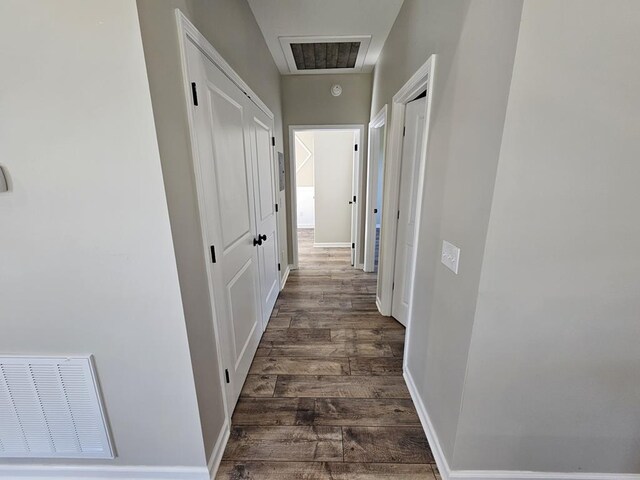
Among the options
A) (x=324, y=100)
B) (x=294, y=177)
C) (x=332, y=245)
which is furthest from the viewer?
(x=332, y=245)

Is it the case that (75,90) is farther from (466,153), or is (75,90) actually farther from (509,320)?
(509,320)

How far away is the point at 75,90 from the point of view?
33.1 inches

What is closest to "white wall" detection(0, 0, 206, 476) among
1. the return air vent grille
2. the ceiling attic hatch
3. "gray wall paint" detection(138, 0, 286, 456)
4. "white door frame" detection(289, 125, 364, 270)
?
"gray wall paint" detection(138, 0, 286, 456)

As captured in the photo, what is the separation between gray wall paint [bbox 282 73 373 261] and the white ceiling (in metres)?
0.85

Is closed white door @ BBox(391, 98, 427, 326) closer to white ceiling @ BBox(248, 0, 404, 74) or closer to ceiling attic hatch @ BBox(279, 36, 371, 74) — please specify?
white ceiling @ BBox(248, 0, 404, 74)

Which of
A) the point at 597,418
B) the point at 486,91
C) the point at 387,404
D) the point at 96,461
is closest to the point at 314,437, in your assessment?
the point at 387,404

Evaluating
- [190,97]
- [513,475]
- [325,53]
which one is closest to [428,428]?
[513,475]

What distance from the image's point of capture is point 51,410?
1123mm

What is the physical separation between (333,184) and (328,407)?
3675mm

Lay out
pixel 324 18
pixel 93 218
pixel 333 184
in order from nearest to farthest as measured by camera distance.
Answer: pixel 93 218 → pixel 324 18 → pixel 333 184

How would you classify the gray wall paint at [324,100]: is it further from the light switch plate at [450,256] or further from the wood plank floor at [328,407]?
→ the light switch plate at [450,256]

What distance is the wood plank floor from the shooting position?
1.33m

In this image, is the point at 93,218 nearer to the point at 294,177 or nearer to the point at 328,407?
the point at 328,407

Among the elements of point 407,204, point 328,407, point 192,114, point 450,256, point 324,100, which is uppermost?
point 324,100
